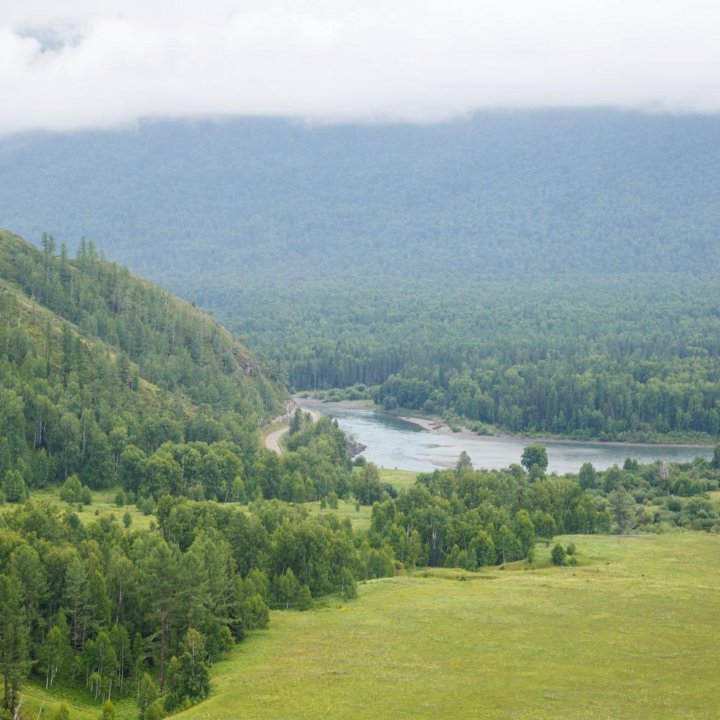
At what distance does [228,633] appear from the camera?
109 m

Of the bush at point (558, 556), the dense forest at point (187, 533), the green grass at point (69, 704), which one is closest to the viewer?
the green grass at point (69, 704)

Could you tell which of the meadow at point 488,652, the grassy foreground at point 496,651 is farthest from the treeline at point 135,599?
the grassy foreground at point 496,651

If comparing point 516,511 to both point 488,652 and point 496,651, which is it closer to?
point 496,651

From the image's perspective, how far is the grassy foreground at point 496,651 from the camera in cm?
9131

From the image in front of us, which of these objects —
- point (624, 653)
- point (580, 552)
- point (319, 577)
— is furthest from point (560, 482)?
point (624, 653)

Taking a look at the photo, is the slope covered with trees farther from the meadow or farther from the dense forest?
the meadow

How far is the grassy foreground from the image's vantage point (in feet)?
300

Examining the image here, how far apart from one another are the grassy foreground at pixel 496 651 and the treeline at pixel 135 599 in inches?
128

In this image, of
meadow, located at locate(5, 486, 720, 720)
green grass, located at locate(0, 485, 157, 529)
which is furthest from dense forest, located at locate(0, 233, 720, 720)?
meadow, located at locate(5, 486, 720, 720)

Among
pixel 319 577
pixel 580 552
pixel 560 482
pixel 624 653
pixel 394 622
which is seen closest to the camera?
pixel 624 653

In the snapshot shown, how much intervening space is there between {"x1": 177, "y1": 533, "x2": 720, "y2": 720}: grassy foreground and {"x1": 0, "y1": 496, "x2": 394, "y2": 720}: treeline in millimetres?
3258

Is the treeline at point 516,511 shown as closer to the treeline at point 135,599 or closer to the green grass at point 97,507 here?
the treeline at point 135,599

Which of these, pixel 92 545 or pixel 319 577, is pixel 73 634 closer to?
pixel 92 545

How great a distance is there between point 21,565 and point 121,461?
8018cm
